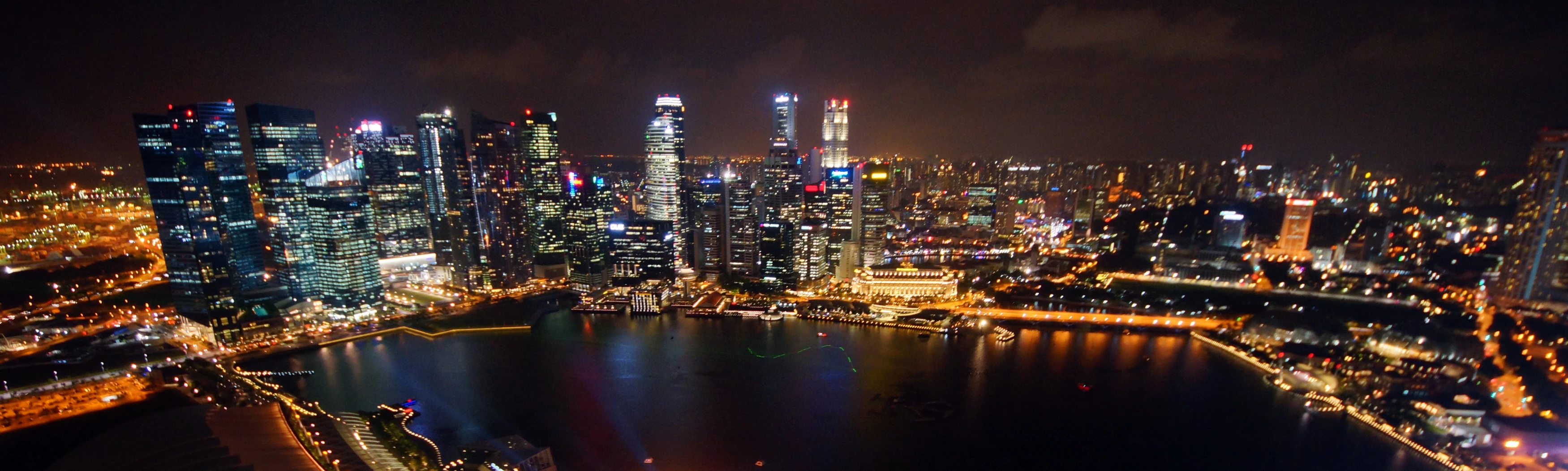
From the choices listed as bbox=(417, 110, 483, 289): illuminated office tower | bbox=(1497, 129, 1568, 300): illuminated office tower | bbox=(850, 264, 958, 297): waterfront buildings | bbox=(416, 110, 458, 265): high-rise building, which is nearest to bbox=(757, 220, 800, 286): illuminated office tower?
bbox=(850, 264, 958, 297): waterfront buildings

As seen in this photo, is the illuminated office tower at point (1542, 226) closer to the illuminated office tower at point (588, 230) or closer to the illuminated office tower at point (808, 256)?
the illuminated office tower at point (808, 256)

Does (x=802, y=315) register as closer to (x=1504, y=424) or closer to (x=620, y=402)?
(x=620, y=402)

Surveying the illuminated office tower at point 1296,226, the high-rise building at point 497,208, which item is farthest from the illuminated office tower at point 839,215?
the illuminated office tower at point 1296,226

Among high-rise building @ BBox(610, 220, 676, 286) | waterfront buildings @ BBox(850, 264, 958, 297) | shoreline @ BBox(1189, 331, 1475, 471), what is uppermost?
high-rise building @ BBox(610, 220, 676, 286)

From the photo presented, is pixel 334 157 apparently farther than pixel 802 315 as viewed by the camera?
Yes

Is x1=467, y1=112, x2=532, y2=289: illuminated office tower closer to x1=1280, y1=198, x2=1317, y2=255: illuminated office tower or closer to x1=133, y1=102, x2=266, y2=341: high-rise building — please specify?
x1=133, y1=102, x2=266, y2=341: high-rise building

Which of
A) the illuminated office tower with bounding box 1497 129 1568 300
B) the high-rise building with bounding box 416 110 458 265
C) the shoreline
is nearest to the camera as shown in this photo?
the shoreline

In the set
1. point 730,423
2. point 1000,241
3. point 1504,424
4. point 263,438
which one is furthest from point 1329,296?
point 263,438
